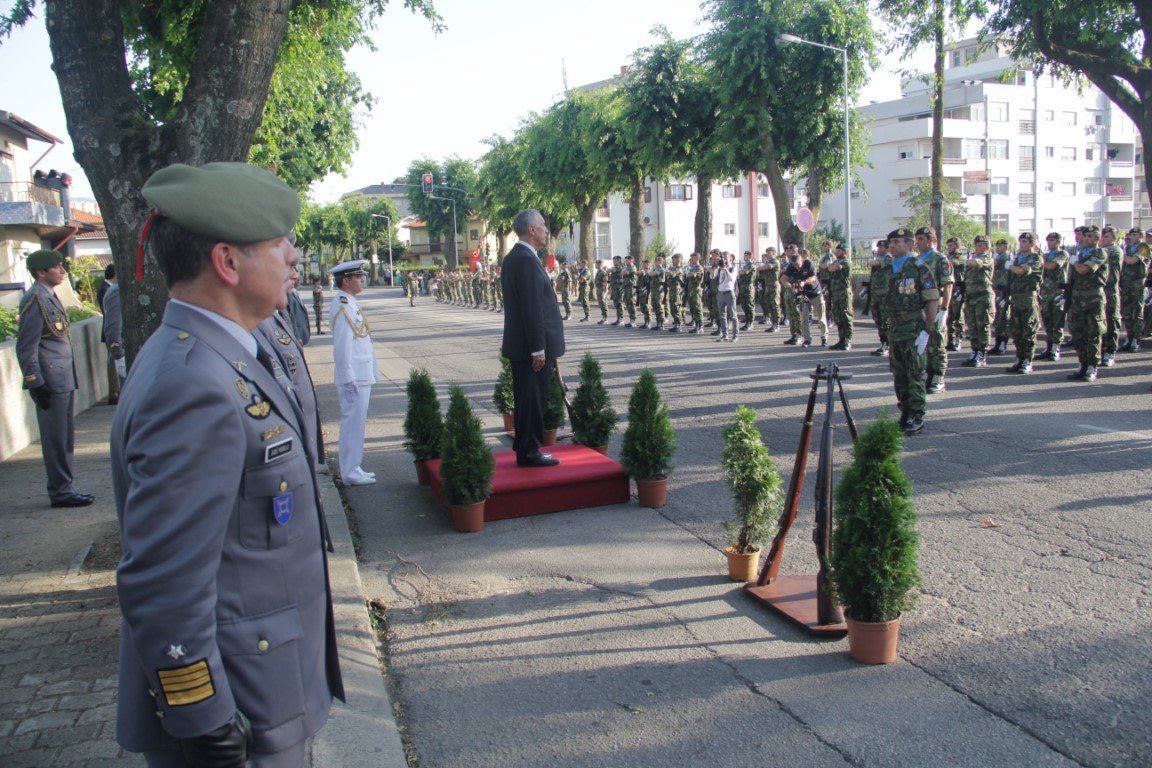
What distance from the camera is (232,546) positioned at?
1.85 m

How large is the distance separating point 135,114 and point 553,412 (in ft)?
14.3

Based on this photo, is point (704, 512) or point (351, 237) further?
point (351, 237)

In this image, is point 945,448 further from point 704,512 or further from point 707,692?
point 707,692

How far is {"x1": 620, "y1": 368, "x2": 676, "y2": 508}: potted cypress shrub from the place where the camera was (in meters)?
6.60

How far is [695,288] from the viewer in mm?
23359

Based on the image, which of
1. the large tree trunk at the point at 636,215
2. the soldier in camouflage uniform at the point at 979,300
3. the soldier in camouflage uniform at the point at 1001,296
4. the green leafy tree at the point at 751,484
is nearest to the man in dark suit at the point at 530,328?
the green leafy tree at the point at 751,484

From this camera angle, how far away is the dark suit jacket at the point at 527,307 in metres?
6.64

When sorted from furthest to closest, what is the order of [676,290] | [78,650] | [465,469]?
[676,290]
[465,469]
[78,650]

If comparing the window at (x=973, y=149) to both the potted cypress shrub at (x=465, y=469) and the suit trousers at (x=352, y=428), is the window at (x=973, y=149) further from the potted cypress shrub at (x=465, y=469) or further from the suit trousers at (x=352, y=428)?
the potted cypress shrub at (x=465, y=469)

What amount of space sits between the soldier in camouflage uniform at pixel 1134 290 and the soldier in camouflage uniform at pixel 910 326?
25.6 feet

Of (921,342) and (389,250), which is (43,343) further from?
(389,250)

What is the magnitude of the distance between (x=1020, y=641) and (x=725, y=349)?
1351cm

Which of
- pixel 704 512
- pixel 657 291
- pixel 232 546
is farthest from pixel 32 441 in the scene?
pixel 657 291

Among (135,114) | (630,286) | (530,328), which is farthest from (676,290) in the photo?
(135,114)
